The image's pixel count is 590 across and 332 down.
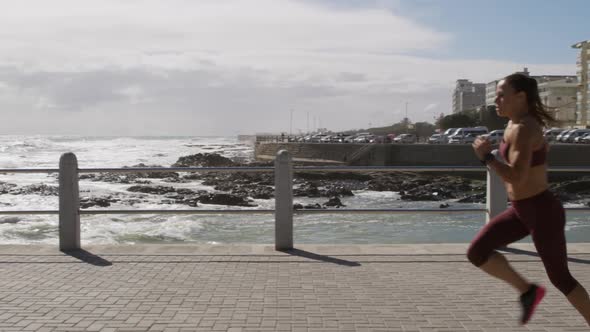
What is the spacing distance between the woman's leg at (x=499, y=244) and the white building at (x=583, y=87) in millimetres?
90587

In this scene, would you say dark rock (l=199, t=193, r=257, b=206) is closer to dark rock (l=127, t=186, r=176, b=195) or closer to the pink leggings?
dark rock (l=127, t=186, r=176, b=195)

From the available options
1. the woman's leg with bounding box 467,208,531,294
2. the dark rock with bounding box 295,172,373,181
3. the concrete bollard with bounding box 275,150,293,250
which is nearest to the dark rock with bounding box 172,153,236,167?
the dark rock with bounding box 295,172,373,181

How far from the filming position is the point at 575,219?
21.2 meters

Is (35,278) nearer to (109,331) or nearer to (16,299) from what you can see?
(16,299)

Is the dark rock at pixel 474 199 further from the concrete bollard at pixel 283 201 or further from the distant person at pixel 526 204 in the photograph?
the distant person at pixel 526 204

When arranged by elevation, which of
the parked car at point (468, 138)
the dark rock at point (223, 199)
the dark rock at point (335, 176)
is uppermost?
the parked car at point (468, 138)

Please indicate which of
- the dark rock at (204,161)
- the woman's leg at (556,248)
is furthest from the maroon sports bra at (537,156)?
the dark rock at (204,161)

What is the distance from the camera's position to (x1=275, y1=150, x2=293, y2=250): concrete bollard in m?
7.63

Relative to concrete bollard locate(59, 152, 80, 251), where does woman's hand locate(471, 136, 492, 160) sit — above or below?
above

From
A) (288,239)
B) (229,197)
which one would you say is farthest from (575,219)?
(288,239)

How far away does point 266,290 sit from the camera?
18.9 feet

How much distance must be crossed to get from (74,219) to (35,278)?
1578 millimetres

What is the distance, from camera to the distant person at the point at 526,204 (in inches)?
154

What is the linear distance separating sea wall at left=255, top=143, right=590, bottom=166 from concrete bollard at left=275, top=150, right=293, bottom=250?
4436cm
